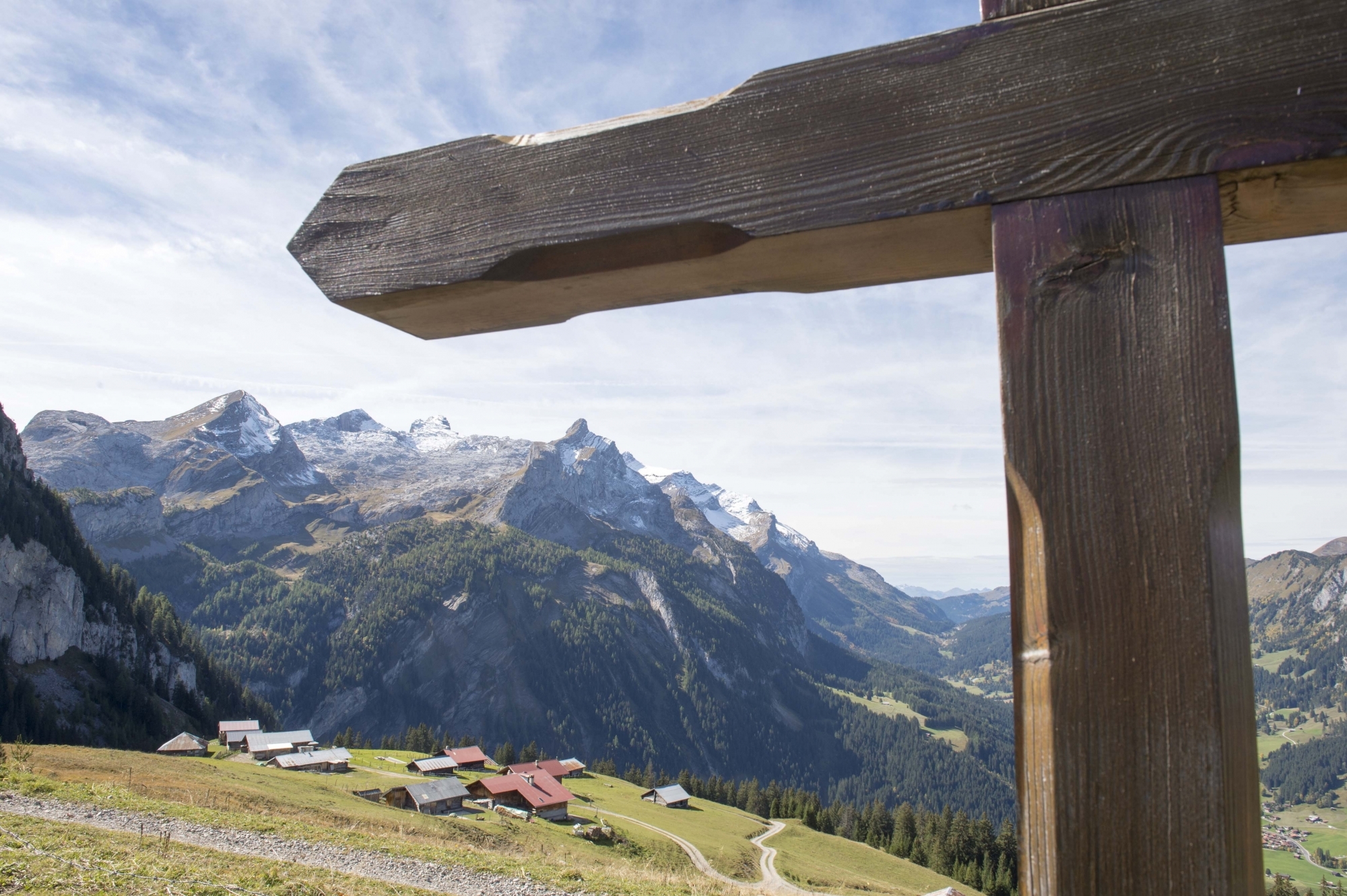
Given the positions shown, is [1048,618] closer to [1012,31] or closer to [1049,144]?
[1049,144]

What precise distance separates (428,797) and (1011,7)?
5354 centimetres

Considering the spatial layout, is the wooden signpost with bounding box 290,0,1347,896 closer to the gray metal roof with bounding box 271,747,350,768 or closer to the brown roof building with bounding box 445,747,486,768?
the gray metal roof with bounding box 271,747,350,768

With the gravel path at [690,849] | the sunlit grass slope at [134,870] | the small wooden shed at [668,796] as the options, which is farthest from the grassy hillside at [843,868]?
the sunlit grass slope at [134,870]

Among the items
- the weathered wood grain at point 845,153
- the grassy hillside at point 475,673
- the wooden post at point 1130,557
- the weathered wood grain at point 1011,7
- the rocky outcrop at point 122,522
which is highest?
the rocky outcrop at point 122,522

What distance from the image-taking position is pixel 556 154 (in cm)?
162

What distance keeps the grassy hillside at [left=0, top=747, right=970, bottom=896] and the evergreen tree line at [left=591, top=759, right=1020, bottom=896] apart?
7465 millimetres

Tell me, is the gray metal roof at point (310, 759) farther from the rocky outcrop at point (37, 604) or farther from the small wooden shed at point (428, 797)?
the rocky outcrop at point (37, 604)

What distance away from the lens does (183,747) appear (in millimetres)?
66625

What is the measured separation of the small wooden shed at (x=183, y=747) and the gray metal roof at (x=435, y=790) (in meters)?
31.3

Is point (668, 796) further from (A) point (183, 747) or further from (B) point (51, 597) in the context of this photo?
(B) point (51, 597)

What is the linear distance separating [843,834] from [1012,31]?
78777 mm

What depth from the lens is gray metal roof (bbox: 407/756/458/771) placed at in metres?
Answer: 65.2

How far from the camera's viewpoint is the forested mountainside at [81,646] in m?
93.0

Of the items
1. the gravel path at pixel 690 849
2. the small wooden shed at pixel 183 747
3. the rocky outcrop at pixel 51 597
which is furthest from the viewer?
the rocky outcrop at pixel 51 597
